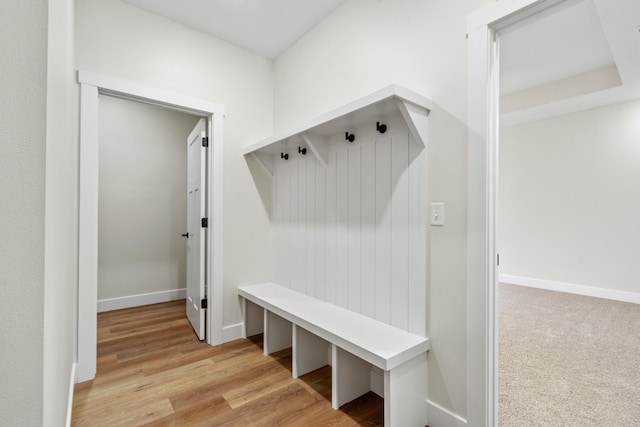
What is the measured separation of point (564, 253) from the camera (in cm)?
432

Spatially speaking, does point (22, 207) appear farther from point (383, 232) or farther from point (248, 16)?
point (248, 16)

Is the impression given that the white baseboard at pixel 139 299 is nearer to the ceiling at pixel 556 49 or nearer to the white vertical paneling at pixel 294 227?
the white vertical paneling at pixel 294 227

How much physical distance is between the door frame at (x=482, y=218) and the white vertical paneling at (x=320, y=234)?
1076 millimetres

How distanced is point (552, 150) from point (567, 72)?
1.05 m

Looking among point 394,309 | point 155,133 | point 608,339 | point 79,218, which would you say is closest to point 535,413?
point 394,309

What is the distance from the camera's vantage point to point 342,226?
2166 mm

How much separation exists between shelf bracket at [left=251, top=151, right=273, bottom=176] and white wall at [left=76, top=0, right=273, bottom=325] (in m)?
0.09

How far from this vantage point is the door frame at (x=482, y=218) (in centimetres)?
141

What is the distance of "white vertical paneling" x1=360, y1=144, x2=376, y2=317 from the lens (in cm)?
194

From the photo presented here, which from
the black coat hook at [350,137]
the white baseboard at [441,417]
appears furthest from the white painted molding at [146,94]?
the white baseboard at [441,417]

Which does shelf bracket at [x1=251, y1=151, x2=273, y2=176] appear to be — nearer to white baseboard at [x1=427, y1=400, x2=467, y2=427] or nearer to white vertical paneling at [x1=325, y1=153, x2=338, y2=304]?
white vertical paneling at [x1=325, y1=153, x2=338, y2=304]

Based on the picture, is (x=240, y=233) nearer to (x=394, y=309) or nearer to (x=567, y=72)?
(x=394, y=309)

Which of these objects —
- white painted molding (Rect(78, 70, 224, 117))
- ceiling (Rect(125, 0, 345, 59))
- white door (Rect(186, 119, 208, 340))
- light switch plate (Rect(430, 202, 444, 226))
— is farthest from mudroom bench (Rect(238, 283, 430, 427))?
ceiling (Rect(125, 0, 345, 59))

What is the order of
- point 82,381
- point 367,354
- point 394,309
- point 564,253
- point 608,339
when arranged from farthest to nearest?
point 564,253, point 608,339, point 82,381, point 394,309, point 367,354
